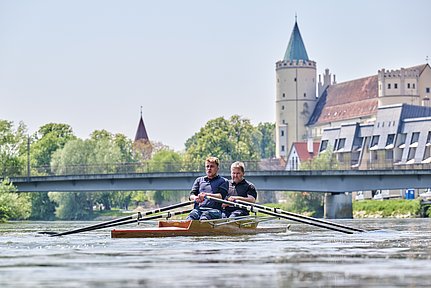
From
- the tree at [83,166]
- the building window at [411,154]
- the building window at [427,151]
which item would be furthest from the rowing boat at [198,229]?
the building window at [411,154]

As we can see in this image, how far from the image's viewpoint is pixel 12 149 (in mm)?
104938

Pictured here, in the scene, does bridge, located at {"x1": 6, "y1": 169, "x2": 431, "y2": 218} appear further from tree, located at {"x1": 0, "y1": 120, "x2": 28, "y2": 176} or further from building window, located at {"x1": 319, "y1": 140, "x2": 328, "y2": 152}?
building window, located at {"x1": 319, "y1": 140, "x2": 328, "y2": 152}

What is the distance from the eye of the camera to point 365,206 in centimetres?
9550

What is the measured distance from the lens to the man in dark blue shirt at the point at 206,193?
2722 cm

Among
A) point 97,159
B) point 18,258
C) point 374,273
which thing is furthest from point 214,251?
point 97,159

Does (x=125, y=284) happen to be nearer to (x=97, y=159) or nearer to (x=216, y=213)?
(x=216, y=213)

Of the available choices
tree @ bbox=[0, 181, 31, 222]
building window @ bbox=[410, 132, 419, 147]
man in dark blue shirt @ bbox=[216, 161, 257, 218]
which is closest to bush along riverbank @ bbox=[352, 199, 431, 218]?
tree @ bbox=[0, 181, 31, 222]

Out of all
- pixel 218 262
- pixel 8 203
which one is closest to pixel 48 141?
pixel 8 203

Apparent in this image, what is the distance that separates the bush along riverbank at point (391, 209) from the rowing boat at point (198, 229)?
54.5 meters

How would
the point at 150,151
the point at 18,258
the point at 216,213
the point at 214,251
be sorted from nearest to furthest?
the point at 18,258
the point at 214,251
the point at 216,213
the point at 150,151

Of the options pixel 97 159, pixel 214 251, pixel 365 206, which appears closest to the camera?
pixel 214 251

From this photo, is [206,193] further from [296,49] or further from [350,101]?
[296,49]

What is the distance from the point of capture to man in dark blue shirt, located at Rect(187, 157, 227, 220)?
27.2 metres

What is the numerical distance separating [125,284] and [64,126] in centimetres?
11332
